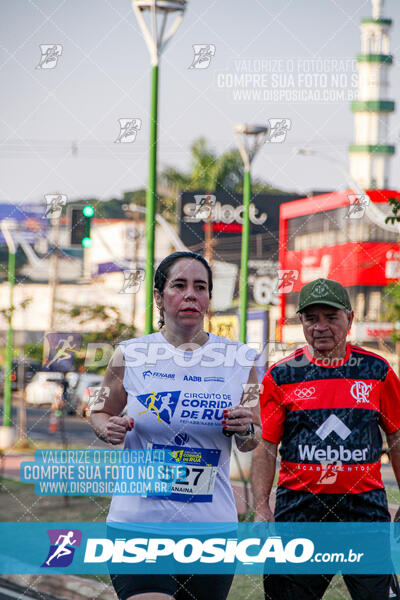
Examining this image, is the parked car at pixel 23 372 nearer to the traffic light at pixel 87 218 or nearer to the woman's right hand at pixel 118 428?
the traffic light at pixel 87 218

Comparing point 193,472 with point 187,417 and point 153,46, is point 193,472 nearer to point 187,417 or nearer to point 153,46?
point 187,417

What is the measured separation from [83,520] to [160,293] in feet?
24.5

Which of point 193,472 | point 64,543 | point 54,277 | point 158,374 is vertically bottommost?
point 64,543

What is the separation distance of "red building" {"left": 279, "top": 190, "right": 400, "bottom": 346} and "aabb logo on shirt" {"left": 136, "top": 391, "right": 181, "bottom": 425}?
32318 mm

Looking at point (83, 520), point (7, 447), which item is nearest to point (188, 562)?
point (83, 520)

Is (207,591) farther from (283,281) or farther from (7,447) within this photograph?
(7,447)

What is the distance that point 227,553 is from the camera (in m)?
3.94

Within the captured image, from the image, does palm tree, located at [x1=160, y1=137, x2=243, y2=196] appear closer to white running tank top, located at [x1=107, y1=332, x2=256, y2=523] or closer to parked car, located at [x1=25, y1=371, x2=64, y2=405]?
parked car, located at [x1=25, y1=371, x2=64, y2=405]

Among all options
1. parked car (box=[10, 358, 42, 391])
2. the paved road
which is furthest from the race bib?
parked car (box=[10, 358, 42, 391])

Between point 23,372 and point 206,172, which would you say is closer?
point 23,372

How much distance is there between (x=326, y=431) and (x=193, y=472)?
0.69 m

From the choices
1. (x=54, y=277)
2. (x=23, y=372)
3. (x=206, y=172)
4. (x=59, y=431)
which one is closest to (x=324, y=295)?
(x=23, y=372)

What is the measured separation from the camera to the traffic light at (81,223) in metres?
11.0

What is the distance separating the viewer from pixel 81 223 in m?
11.0
